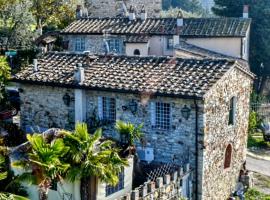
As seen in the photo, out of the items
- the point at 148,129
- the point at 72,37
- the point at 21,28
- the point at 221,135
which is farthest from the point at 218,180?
the point at 21,28

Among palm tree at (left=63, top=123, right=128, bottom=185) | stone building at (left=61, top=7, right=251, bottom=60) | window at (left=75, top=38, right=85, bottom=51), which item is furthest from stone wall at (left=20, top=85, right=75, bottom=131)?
window at (left=75, top=38, right=85, bottom=51)

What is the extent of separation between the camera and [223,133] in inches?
910

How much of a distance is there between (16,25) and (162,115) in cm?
2469

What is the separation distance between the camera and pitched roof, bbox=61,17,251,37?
38.7m

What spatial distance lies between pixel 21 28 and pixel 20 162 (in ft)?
91.8

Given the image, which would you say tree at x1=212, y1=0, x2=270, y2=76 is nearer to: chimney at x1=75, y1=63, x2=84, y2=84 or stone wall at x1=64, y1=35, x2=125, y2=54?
stone wall at x1=64, y1=35, x2=125, y2=54

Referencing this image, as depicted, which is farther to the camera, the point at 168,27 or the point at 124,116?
the point at 168,27

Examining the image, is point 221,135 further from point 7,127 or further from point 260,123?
point 260,123

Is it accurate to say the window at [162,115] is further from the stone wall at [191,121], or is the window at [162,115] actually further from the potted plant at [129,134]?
the potted plant at [129,134]

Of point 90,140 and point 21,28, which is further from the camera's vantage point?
point 21,28


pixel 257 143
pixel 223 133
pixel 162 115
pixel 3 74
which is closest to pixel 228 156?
pixel 223 133

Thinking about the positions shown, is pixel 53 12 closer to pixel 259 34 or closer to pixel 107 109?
pixel 259 34

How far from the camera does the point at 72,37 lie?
4134 centimetres

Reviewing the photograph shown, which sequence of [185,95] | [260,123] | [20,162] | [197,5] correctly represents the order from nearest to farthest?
[20,162] < [185,95] < [260,123] < [197,5]
